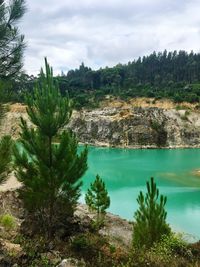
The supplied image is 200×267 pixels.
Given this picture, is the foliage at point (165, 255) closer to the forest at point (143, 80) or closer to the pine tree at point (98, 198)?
the pine tree at point (98, 198)

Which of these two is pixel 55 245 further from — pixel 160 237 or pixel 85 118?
pixel 85 118

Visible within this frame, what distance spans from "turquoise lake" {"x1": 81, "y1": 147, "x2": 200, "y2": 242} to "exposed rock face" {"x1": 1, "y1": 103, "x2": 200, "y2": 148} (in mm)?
16739

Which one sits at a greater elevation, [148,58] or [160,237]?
[148,58]

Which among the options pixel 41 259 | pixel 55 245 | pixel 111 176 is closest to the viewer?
pixel 41 259

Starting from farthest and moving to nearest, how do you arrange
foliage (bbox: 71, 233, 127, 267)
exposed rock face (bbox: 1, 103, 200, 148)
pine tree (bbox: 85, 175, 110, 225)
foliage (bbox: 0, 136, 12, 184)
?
exposed rock face (bbox: 1, 103, 200, 148) < pine tree (bbox: 85, 175, 110, 225) < foliage (bbox: 0, 136, 12, 184) < foliage (bbox: 71, 233, 127, 267)

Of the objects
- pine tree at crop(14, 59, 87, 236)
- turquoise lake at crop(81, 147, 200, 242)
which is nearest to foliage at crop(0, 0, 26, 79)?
pine tree at crop(14, 59, 87, 236)

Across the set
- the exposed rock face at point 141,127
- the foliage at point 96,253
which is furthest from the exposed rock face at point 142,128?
the foliage at point 96,253

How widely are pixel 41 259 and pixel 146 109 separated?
237 ft

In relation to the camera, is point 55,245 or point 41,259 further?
point 55,245

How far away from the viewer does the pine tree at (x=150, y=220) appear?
1132cm

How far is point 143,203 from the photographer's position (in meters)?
11.4

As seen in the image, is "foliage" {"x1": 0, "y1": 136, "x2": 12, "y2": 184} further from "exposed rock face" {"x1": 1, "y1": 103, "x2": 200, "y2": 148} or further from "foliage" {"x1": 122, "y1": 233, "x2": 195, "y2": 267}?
"exposed rock face" {"x1": 1, "y1": 103, "x2": 200, "y2": 148}

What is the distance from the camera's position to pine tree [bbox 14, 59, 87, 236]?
1153 cm

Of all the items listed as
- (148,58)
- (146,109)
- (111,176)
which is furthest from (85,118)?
(148,58)
